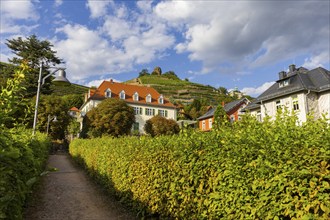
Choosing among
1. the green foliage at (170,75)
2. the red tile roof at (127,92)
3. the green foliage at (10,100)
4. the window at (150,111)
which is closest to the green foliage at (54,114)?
the red tile roof at (127,92)

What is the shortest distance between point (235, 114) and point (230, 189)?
47.6m

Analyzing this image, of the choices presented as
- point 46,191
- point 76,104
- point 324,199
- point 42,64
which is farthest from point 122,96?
point 324,199

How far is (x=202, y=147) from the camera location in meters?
4.55

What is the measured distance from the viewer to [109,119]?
39219mm

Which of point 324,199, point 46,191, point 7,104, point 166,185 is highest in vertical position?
point 7,104

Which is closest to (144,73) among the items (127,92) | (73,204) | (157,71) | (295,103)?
(157,71)

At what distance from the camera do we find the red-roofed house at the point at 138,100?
1941 inches

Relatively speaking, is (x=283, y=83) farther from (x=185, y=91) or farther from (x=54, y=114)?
(x=185, y=91)

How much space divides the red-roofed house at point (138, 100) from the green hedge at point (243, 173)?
43.5 meters

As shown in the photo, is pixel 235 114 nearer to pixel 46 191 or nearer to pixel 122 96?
pixel 122 96

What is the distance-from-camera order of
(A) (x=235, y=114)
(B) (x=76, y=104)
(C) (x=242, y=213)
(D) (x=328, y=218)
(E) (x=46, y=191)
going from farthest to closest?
(B) (x=76, y=104)
(A) (x=235, y=114)
(E) (x=46, y=191)
(C) (x=242, y=213)
(D) (x=328, y=218)

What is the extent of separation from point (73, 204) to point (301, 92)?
25.0 metres

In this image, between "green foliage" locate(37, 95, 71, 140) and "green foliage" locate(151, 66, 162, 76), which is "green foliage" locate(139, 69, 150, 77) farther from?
"green foliage" locate(37, 95, 71, 140)

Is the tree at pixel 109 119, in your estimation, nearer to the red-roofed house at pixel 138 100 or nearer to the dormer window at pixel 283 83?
the red-roofed house at pixel 138 100
